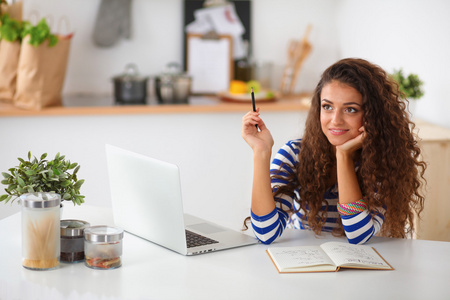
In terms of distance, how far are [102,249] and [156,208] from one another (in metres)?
0.20

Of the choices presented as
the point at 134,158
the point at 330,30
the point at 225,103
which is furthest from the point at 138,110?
the point at 134,158

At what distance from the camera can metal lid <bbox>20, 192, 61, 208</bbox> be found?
1443 mm

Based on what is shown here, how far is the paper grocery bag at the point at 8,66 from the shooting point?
11.1 feet

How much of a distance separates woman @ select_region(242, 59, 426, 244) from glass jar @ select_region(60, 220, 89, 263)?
1.57ft

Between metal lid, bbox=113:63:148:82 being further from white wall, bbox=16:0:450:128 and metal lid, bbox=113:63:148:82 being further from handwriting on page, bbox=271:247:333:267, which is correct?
handwriting on page, bbox=271:247:333:267

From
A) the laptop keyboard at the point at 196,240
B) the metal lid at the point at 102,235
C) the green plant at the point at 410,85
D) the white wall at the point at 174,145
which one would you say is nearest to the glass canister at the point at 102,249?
the metal lid at the point at 102,235

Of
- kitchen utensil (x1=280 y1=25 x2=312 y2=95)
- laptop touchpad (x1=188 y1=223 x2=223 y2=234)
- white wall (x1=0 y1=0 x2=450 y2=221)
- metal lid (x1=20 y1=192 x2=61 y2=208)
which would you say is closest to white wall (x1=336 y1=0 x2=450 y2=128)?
white wall (x1=0 y1=0 x2=450 y2=221)

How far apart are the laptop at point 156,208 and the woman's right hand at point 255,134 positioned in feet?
0.85

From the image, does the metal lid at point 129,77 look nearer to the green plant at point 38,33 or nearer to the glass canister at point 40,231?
the green plant at point 38,33

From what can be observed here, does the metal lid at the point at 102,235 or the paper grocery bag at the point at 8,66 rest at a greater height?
the paper grocery bag at the point at 8,66

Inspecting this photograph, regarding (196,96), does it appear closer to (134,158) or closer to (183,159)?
(183,159)

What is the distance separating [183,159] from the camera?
3512 mm

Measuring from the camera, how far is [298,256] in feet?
5.21

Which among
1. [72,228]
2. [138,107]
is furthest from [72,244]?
[138,107]
